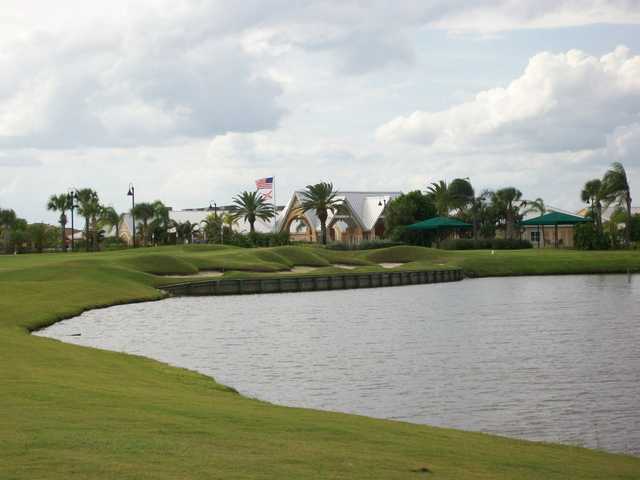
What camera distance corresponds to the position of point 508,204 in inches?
4368

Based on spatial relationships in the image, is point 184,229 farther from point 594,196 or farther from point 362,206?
point 594,196

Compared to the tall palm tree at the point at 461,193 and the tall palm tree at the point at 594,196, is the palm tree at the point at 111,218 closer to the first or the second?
the tall palm tree at the point at 461,193

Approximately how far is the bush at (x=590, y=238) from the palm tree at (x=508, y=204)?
45.4 ft

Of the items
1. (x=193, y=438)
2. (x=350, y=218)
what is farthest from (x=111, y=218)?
(x=193, y=438)

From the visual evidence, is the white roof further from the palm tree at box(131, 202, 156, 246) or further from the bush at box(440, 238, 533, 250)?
the bush at box(440, 238, 533, 250)

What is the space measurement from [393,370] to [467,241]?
78057 millimetres

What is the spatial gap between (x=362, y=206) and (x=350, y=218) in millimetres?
2835

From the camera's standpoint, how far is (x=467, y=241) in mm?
102500

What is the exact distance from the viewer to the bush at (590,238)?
93.8m

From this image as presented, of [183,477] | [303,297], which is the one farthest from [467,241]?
[183,477]

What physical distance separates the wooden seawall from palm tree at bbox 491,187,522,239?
32.9 m

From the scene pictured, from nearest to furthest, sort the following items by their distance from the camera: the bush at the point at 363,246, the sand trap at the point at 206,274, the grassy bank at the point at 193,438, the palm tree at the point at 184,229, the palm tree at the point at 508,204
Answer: the grassy bank at the point at 193,438 < the sand trap at the point at 206,274 < the bush at the point at 363,246 < the palm tree at the point at 508,204 < the palm tree at the point at 184,229

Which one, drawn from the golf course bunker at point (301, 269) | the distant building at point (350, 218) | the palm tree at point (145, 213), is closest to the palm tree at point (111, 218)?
Result: the palm tree at point (145, 213)

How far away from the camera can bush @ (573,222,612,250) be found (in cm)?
9381
